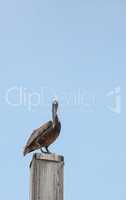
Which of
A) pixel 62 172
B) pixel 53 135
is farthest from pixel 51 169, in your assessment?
pixel 53 135

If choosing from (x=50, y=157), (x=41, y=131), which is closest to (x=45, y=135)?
(x=41, y=131)

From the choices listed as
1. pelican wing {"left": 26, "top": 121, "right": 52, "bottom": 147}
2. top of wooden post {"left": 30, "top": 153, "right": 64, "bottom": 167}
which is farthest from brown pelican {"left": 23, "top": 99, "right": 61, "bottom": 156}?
top of wooden post {"left": 30, "top": 153, "right": 64, "bottom": 167}

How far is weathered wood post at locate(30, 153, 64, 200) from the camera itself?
216 cm

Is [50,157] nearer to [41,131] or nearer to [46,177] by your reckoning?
[46,177]

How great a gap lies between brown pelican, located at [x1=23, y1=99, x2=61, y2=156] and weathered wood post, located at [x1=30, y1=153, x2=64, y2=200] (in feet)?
2.00

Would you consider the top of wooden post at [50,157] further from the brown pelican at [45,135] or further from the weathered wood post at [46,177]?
the brown pelican at [45,135]

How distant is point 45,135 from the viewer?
308 cm

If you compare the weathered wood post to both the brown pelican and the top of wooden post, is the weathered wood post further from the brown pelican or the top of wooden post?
the brown pelican

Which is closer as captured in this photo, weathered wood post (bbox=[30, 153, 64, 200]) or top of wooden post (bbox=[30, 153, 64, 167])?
weathered wood post (bbox=[30, 153, 64, 200])

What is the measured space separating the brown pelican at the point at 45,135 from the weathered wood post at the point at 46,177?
2.00 ft

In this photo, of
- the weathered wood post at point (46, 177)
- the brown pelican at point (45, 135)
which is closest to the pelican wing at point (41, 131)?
the brown pelican at point (45, 135)

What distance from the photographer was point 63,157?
90.9 inches

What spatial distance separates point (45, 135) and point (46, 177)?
2.82 ft

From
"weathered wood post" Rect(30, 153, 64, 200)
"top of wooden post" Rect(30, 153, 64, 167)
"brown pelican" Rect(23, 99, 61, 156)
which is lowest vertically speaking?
"weathered wood post" Rect(30, 153, 64, 200)
